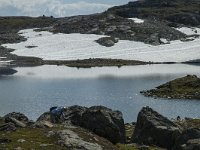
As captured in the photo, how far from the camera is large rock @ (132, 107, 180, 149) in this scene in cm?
3758

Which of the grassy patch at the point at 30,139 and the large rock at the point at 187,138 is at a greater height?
the grassy patch at the point at 30,139

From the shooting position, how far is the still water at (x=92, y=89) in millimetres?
84562

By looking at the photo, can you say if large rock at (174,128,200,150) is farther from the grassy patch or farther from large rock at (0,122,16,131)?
large rock at (0,122,16,131)

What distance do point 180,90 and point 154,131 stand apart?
69.4 m

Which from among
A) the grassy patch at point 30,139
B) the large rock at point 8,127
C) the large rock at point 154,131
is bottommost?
the large rock at point 154,131

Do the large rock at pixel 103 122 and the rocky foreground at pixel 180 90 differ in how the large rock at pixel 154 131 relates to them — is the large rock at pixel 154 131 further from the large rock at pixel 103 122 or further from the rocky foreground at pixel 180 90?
the rocky foreground at pixel 180 90

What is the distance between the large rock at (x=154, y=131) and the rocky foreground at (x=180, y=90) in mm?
59087

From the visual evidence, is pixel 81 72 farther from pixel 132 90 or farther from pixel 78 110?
pixel 78 110

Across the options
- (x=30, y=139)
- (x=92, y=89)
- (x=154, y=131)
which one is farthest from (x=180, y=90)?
(x=30, y=139)

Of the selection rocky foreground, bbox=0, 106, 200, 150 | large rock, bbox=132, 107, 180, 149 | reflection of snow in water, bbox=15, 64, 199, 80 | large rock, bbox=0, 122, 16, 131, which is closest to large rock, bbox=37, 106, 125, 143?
rocky foreground, bbox=0, 106, 200, 150

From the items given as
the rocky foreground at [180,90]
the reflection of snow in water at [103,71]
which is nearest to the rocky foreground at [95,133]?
the rocky foreground at [180,90]

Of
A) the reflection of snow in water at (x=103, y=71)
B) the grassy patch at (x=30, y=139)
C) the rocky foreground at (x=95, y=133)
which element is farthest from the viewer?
the reflection of snow in water at (x=103, y=71)

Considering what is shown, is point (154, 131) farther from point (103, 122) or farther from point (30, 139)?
point (30, 139)

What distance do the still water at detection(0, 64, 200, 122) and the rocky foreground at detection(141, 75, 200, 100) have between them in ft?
12.9
